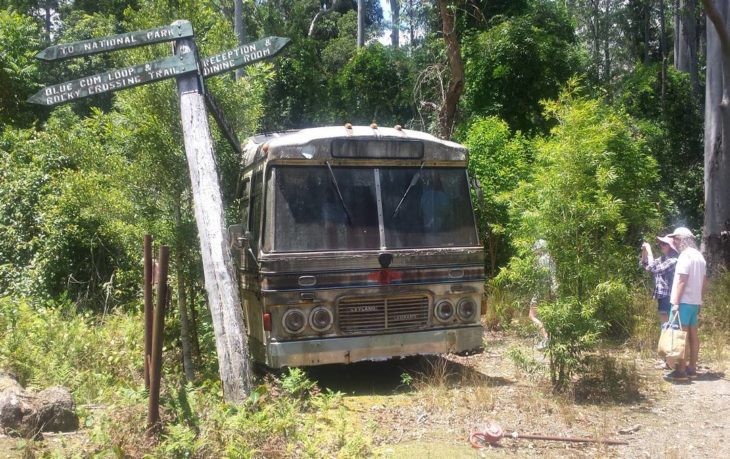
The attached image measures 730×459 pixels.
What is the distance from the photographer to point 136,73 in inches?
288

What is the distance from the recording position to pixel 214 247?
6594mm

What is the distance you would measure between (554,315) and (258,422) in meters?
3.24

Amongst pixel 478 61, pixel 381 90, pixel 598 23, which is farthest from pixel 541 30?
pixel 598 23

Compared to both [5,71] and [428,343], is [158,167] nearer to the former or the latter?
[428,343]

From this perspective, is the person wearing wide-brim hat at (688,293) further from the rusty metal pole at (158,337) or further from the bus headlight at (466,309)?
the rusty metal pole at (158,337)

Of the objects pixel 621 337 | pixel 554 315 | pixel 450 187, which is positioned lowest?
pixel 621 337

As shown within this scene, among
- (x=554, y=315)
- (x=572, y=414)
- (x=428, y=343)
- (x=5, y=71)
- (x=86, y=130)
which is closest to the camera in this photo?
(x=572, y=414)

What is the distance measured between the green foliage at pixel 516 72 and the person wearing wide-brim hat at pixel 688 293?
10.3 m

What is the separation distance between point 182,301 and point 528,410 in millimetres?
4375

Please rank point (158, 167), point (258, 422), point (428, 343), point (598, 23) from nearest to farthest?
point (258, 422) < point (428, 343) < point (158, 167) < point (598, 23)

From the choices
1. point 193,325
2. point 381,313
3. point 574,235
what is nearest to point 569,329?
point 574,235

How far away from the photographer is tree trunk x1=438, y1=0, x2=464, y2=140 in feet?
41.4

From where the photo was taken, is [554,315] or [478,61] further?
[478,61]

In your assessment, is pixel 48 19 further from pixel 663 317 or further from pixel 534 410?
pixel 534 410
